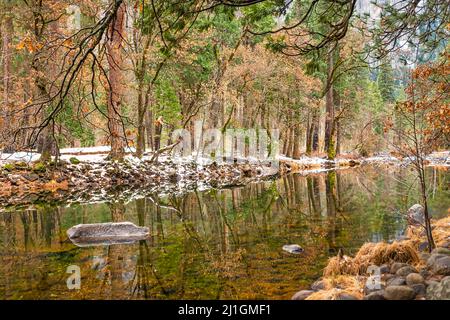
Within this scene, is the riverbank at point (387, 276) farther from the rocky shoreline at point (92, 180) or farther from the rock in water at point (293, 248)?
the rocky shoreline at point (92, 180)

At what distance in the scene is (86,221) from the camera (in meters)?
9.34

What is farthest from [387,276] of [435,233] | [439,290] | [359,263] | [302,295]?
[435,233]

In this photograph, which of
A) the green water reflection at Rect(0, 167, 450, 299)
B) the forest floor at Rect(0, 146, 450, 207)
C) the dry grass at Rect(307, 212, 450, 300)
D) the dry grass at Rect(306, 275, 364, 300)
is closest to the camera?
the dry grass at Rect(306, 275, 364, 300)

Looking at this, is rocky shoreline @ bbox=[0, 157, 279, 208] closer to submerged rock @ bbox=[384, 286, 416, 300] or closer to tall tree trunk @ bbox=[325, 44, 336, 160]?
submerged rock @ bbox=[384, 286, 416, 300]

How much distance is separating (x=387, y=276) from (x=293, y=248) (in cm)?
198

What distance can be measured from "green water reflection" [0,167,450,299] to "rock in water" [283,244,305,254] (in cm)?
11

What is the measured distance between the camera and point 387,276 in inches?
189

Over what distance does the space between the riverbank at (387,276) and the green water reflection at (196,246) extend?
37cm

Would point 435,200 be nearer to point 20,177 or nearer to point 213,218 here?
point 213,218

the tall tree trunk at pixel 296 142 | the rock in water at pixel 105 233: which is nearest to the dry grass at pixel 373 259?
the rock in water at pixel 105 233

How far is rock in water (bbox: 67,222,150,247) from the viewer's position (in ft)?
24.5

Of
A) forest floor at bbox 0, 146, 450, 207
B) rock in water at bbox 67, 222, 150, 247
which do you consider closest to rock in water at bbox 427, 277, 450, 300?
rock in water at bbox 67, 222, 150, 247
